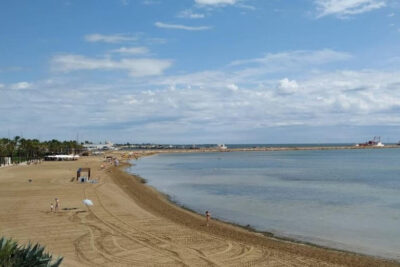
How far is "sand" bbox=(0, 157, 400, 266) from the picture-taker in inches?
669

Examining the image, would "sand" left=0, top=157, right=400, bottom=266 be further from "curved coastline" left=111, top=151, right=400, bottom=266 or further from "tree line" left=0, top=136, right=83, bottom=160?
"tree line" left=0, top=136, right=83, bottom=160

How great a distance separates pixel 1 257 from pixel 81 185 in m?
39.7

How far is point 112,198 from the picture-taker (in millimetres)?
35312

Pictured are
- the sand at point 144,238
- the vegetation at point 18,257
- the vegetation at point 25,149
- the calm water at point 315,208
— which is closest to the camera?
the vegetation at point 18,257

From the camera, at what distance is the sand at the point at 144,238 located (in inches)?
669

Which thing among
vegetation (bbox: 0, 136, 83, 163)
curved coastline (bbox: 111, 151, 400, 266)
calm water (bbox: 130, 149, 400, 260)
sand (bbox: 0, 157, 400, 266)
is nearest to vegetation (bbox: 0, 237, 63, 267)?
sand (bbox: 0, 157, 400, 266)

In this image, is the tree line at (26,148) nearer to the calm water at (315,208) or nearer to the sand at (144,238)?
the calm water at (315,208)

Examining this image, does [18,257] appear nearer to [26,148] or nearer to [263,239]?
[263,239]

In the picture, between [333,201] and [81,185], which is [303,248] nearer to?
[333,201]

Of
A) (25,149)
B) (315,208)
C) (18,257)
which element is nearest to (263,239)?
(315,208)

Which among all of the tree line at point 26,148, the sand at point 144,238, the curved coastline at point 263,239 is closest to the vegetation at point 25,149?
the tree line at point 26,148

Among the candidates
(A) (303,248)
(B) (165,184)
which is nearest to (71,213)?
(A) (303,248)

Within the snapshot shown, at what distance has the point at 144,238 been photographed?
2036cm

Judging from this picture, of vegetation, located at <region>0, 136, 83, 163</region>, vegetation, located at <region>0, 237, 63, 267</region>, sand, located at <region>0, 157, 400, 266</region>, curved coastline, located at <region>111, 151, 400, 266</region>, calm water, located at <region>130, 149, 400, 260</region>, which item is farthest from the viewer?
vegetation, located at <region>0, 136, 83, 163</region>
